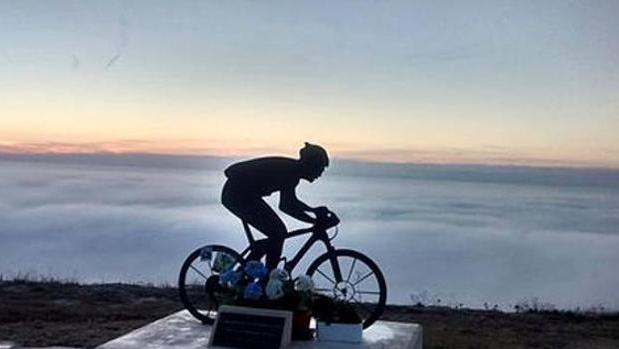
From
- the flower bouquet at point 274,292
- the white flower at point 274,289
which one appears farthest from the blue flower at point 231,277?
the white flower at point 274,289

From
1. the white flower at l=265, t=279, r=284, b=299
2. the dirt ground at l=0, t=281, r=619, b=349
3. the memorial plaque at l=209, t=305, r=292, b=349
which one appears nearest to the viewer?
the memorial plaque at l=209, t=305, r=292, b=349

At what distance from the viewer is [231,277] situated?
14.4 feet

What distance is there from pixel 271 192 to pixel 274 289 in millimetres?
687

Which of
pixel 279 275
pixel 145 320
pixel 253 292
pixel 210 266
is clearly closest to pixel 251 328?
pixel 253 292

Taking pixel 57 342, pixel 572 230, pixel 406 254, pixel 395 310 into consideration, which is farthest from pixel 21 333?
pixel 572 230

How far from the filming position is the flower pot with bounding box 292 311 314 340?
432 centimetres

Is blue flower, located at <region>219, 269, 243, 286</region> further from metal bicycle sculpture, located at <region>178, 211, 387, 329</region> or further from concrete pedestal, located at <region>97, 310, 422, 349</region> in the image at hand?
concrete pedestal, located at <region>97, 310, 422, 349</region>

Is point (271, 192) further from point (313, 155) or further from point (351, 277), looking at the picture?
point (351, 277)

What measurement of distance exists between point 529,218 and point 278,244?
1269cm

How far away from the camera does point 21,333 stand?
20.8 feet

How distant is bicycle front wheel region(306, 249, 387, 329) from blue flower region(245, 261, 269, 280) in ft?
1.12

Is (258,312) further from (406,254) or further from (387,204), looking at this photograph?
(387,204)

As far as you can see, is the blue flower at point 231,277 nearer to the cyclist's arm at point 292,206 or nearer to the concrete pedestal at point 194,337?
the concrete pedestal at point 194,337

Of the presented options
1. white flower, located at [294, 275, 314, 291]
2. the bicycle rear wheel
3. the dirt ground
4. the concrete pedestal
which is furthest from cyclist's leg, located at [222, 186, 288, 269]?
the dirt ground
